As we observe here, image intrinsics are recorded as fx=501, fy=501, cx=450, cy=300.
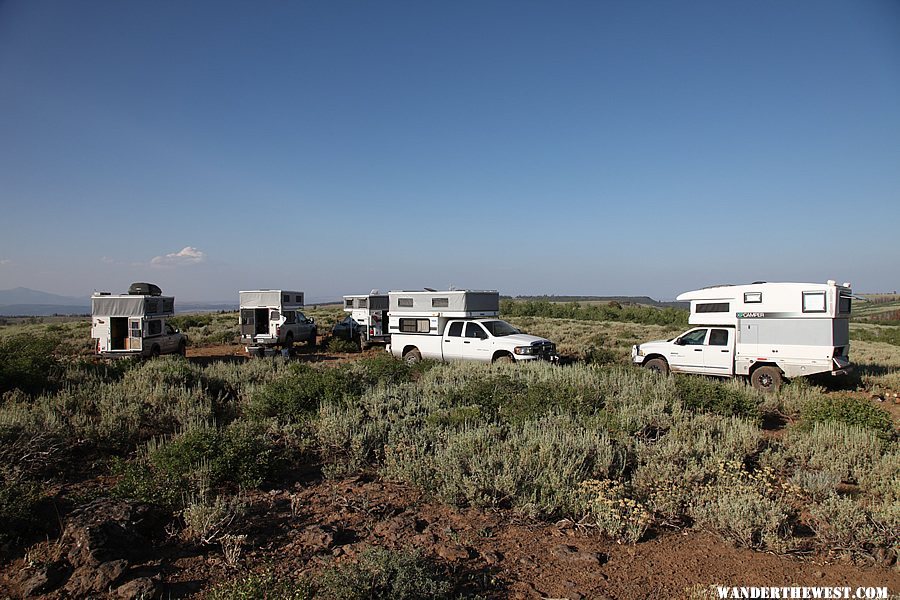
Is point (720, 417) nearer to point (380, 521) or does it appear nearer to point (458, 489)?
point (458, 489)

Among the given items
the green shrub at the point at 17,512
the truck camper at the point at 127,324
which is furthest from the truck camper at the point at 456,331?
the green shrub at the point at 17,512

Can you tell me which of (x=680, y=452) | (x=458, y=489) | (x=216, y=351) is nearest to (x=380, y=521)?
(x=458, y=489)

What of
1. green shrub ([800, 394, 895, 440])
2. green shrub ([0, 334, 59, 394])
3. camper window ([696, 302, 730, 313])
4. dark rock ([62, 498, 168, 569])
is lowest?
dark rock ([62, 498, 168, 569])

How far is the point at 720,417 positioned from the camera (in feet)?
27.2

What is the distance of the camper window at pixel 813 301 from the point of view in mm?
11438

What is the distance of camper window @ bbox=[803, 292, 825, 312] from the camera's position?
1144 centimetres

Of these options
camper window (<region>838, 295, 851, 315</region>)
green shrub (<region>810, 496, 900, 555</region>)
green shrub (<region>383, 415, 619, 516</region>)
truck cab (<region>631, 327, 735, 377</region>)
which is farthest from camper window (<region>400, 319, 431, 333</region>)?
green shrub (<region>810, 496, 900, 555</region>)

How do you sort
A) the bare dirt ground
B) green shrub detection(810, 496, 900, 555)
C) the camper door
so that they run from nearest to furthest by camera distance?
the bare dirt ground
green shrub detection(810, 496, 900, 555)
the camper door

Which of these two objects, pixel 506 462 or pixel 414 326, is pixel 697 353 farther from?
pixel 506 462

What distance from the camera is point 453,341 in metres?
15.5

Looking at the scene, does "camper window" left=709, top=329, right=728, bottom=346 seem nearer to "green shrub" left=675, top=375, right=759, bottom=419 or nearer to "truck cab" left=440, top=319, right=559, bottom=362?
"green shrub" left=675, top=375, right=759, bottom=419

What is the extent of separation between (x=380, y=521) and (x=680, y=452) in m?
3.83

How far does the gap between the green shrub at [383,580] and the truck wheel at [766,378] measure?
35.8 ft

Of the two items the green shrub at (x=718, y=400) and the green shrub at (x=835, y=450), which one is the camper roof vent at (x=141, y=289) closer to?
the green shrub at (x=718, y=400)
